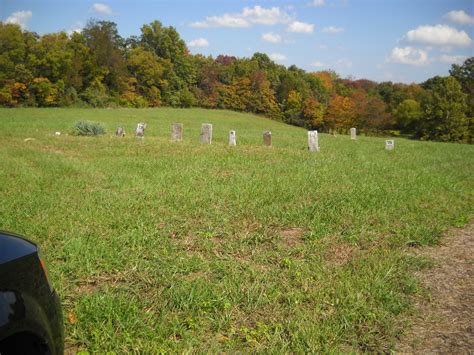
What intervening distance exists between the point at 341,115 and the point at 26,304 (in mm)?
63758

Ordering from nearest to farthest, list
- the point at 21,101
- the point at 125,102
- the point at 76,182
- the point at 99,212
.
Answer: the point at 99,212 < the point at 76,182 < the point at 21,101 < the point at 125,102

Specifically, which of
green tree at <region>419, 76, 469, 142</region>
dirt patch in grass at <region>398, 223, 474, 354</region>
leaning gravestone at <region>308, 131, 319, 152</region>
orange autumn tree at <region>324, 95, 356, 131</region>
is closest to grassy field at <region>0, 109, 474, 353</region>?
dirt patch in grass at <region>398, 223, 474, 354</region>

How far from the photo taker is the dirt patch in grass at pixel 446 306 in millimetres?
3275

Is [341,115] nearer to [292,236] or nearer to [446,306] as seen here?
[292,236]

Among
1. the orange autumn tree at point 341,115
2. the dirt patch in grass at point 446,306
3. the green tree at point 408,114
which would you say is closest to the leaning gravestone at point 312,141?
the dirt patch in grass at point 446,306

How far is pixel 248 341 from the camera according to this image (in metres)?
3.26

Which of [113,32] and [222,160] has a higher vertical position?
[113,32]

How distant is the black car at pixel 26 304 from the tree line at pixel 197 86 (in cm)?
5066

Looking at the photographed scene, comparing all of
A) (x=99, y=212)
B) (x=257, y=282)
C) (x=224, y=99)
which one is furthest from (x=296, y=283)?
(x=224, y=99)

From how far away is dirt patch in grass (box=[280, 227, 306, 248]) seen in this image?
17.6 feet

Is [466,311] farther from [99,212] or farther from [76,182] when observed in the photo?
[76,182]

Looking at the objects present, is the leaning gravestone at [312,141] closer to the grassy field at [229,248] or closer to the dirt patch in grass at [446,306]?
the grassy field at [229,248]

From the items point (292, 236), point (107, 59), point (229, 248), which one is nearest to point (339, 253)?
point (292, 236)

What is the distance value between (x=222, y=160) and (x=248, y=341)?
872 cm
